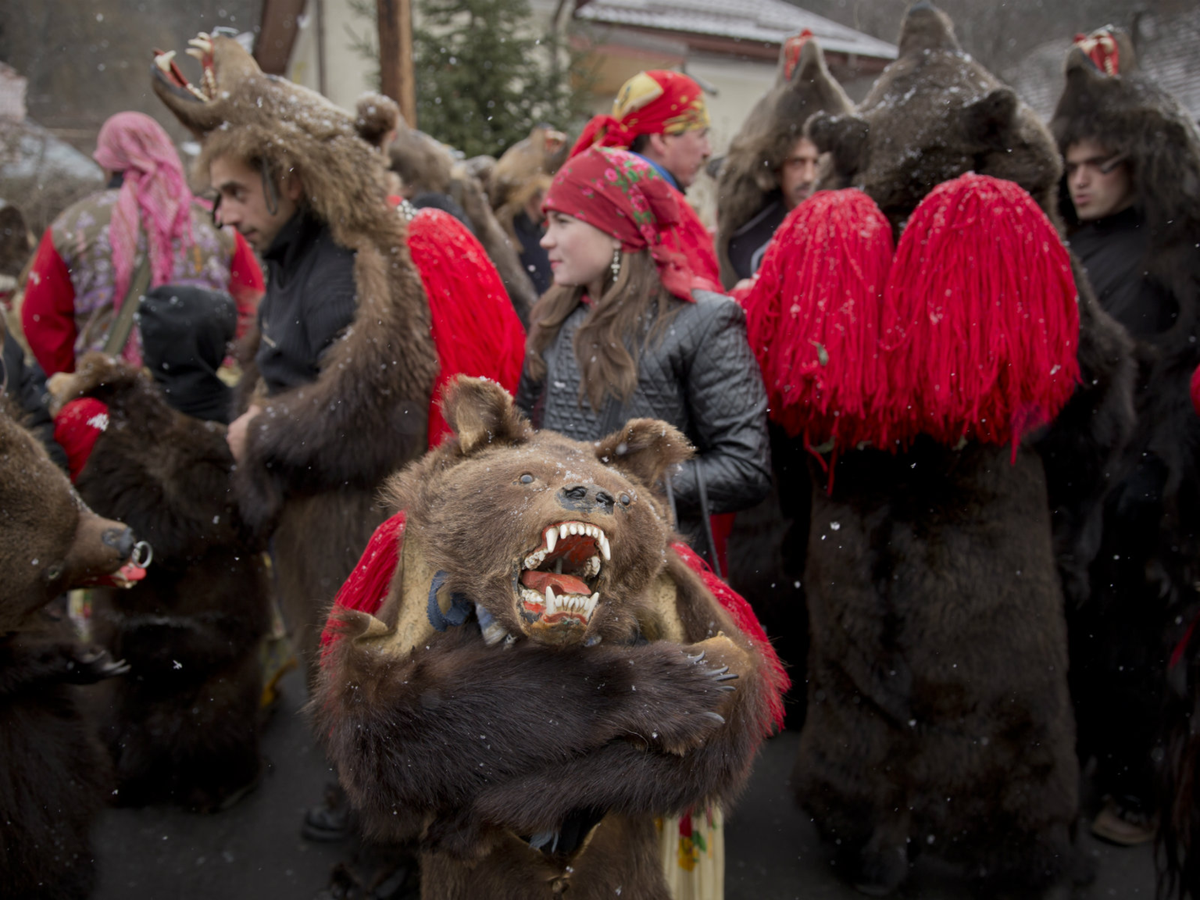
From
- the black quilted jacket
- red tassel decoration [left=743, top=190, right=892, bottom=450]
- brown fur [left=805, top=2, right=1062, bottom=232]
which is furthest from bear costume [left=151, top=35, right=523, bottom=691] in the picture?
brown fur [left=805, top=2, right=1062, bottom=232]

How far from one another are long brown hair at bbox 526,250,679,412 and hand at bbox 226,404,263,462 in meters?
1.15

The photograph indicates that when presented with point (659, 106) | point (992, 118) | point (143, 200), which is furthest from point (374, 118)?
point (992, 118)

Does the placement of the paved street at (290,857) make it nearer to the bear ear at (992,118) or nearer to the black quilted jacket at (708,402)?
the black quilted jacket at (708,402)

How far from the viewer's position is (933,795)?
2635 mm

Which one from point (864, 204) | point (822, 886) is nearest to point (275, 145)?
point (864, 204)

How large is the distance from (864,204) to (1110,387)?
0.94 metres

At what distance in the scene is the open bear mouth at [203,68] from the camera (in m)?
2.95

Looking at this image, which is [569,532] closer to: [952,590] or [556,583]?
[556,583]

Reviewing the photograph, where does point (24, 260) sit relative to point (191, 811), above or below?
above

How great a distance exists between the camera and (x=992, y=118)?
2.51 m

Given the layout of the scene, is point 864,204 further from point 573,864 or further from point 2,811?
point 2,811

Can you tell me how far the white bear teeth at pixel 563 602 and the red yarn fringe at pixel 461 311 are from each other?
163cm

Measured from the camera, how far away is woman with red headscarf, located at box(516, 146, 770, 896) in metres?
2.41

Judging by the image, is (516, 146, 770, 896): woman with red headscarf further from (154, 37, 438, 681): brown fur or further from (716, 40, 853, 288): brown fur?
(716, 40, 853, 288): brown fur
